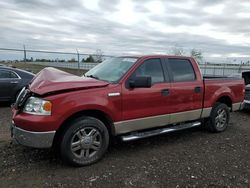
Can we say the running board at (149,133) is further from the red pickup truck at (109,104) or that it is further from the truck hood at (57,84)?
the truck hood at (57,84)

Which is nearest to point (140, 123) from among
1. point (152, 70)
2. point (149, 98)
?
point (149, 98)

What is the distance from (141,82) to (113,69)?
80cm

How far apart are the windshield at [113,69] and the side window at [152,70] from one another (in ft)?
0.65

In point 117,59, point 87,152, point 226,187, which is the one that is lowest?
point 226,187

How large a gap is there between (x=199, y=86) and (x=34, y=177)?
3.67 m

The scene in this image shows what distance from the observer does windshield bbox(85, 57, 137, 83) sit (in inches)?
184

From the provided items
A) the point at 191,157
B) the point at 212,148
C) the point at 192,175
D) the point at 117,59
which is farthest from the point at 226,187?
the point at 117,59

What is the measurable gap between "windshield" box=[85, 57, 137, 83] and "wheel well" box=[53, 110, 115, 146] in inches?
24.8

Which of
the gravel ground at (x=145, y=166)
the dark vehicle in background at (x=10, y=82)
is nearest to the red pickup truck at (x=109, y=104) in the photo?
the gravel ground at (x=145, y=166)

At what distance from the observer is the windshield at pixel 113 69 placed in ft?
15.3

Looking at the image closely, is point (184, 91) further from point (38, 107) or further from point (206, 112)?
point (38, 107)

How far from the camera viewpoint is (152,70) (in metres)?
5.01

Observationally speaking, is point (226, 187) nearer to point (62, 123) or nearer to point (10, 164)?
point (62, 123)

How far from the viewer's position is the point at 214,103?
603 cm
